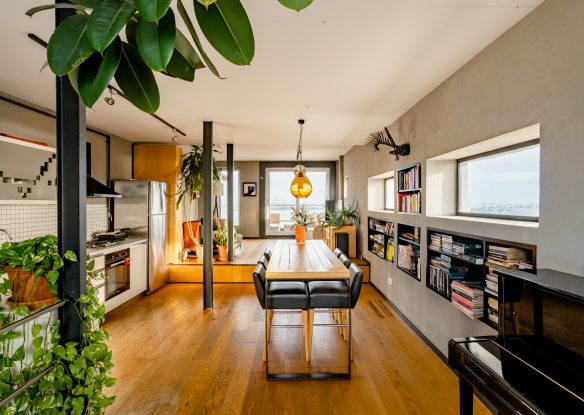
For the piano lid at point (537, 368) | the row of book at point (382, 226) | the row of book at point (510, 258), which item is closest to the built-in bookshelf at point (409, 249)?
the row of book at point (382, 226)

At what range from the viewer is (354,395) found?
88.9 inches

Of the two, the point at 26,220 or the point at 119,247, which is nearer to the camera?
the point at 26,220

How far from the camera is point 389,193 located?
513 cm

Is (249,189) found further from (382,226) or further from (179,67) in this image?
(179,67)

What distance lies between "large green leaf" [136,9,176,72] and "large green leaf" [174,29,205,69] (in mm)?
142

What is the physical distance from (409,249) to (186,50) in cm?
333

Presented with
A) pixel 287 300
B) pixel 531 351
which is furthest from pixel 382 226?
pixel 531 351

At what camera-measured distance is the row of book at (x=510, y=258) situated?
1934mm

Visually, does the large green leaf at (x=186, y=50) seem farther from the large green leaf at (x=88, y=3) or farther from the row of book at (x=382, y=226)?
the row of book at (x=382, y=226)

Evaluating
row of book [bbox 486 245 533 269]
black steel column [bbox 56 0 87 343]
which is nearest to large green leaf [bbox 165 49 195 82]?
black steel column [bbox 56 0 87 343]

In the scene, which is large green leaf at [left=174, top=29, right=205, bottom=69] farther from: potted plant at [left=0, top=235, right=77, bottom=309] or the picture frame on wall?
the picture frame on wall

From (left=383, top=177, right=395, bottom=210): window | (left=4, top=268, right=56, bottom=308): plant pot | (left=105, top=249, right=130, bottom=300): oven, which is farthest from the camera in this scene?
(left=383, top=177, right=395, bottom=210): window

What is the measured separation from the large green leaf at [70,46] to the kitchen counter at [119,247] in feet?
9.82

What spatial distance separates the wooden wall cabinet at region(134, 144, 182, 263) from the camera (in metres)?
5.36
